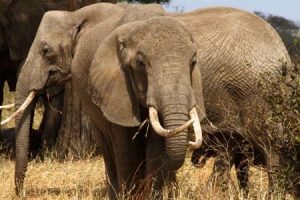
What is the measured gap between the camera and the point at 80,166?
32.3 ft

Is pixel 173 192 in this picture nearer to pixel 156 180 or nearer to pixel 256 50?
pixel 156 180

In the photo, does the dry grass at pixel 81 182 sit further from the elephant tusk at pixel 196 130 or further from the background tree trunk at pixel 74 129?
the elephant tusk at pixel 196 130

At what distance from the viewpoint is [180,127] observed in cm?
613

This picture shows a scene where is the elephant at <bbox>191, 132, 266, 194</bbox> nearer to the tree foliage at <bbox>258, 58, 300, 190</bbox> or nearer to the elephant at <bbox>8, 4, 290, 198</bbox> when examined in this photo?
the elephant at <bbox>8, 4, 290, 198</bbox>

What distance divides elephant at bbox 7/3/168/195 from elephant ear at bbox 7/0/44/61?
3523mm

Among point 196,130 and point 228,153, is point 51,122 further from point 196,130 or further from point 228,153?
point 196,130

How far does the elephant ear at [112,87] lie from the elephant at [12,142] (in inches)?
159

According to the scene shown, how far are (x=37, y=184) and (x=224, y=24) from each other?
2.62 metres

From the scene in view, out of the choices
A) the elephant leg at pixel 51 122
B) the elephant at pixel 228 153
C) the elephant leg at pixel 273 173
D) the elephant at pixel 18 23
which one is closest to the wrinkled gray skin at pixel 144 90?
the elephant at pixel 228 153

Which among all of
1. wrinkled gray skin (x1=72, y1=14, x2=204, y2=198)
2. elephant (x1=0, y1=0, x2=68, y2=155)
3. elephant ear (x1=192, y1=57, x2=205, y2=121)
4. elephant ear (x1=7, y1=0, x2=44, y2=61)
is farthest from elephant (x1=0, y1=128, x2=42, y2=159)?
elephant ear (x1=192, y1=57, x2=205, y2=121)

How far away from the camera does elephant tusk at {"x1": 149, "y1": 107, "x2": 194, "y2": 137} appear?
6.13 m

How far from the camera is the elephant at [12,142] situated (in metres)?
11.2

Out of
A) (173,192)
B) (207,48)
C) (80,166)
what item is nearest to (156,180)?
(173,192)

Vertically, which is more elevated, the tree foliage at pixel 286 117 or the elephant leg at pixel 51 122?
the tree foliage at pixel 286 117
